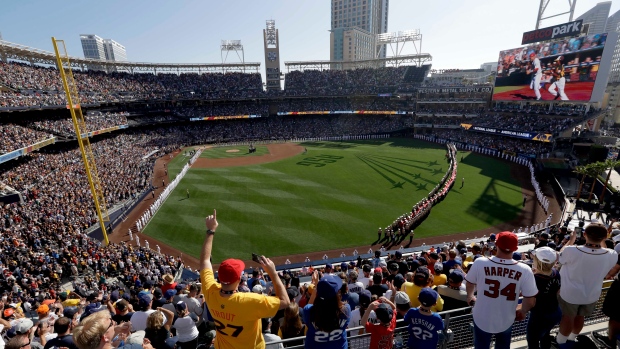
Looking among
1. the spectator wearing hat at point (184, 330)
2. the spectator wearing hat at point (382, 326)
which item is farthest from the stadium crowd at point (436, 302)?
the spectator wearing hat at point (184, 330)

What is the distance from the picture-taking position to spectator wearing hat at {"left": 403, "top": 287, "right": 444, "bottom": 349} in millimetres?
4148

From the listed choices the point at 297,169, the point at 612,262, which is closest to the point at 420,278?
the point at 612,262

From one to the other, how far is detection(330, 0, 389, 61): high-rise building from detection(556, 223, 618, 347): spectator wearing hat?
397 feet

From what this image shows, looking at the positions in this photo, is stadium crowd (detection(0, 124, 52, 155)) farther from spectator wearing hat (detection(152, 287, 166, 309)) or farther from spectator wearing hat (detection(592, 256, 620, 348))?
spectator wearing hat (detection(592, 256, 620, 348))

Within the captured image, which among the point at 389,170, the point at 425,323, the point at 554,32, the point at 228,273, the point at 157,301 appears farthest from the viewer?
the point at 554,32

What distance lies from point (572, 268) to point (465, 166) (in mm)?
37172

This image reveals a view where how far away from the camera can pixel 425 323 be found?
4.22m

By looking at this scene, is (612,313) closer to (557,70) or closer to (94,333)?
(94,333)

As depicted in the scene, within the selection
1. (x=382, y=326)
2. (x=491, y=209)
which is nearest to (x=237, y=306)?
(x=382, y=326)

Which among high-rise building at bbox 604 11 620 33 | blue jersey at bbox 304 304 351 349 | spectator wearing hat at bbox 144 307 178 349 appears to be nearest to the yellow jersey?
blue jersey at bbox 304 304 351 349

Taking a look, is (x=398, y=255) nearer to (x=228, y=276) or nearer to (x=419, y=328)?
(x=419, y=328)

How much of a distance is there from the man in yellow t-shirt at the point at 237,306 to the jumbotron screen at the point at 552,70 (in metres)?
51.4

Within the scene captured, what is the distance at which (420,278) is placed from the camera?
5340mm

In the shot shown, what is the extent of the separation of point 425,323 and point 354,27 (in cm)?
12511
